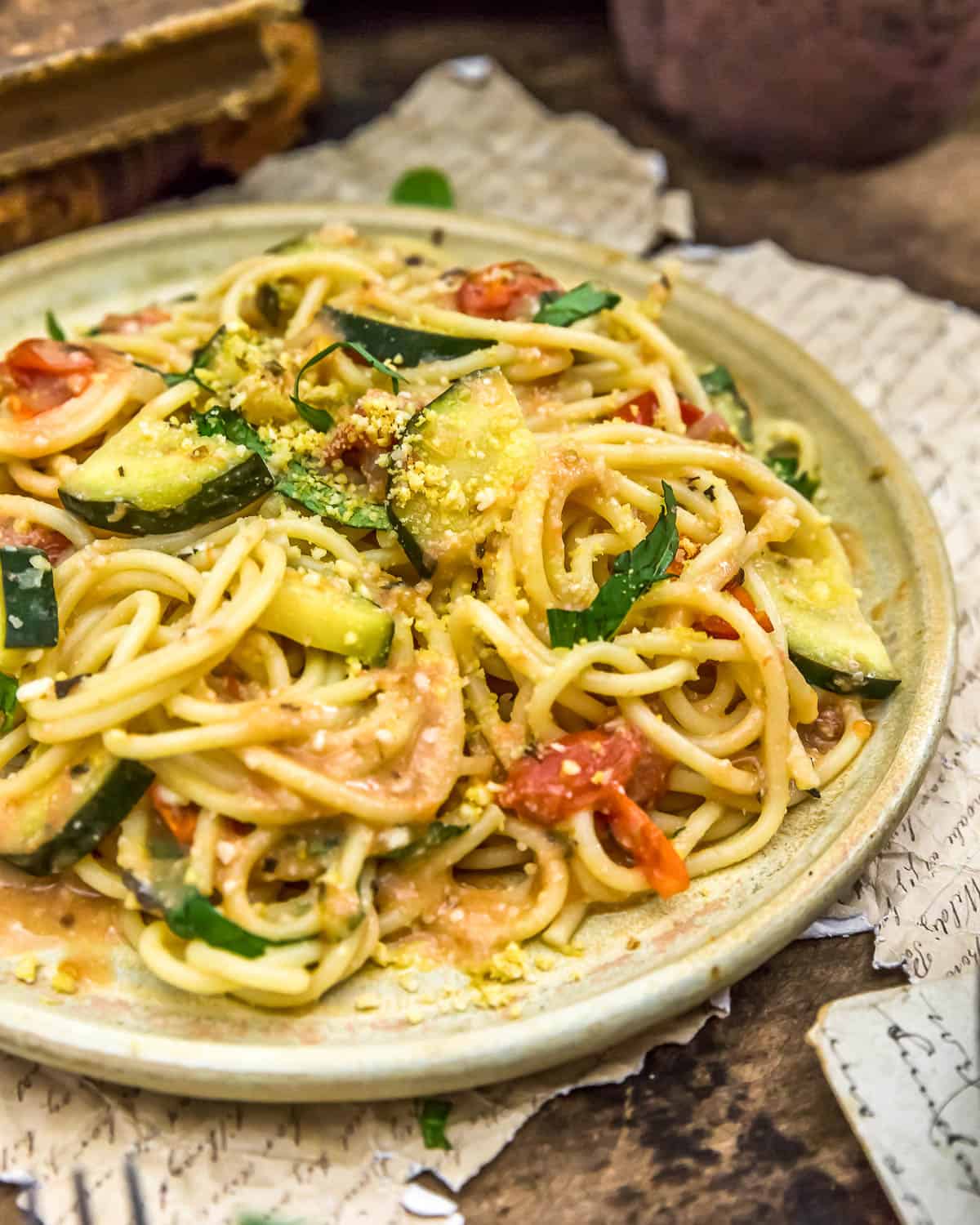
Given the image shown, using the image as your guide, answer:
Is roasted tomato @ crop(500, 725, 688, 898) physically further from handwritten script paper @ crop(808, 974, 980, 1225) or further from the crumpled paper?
the crumpled paper

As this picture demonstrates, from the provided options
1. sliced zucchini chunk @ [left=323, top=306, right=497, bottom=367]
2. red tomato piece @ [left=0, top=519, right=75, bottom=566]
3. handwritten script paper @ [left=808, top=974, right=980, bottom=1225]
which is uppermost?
sliced zucchini chunk @ [left=323, top=306, right=497, bottom=367]

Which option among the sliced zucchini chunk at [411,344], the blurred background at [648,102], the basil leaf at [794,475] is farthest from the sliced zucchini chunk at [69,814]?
the blurred background at [648,102]

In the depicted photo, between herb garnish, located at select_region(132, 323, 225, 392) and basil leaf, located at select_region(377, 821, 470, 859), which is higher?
herb garnish, located at select_region(132, 323, 225, 392)

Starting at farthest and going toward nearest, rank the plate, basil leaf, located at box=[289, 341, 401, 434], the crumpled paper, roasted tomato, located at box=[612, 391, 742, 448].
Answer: the crumpled paper
roasted tomato, located at box=[612, 391, 742, 448]
basil leaf, located at box=[289, 341, 401, 434]
the plate

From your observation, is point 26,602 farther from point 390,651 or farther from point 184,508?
point 390,651

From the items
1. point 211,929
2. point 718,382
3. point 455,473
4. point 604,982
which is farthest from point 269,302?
point 604,982

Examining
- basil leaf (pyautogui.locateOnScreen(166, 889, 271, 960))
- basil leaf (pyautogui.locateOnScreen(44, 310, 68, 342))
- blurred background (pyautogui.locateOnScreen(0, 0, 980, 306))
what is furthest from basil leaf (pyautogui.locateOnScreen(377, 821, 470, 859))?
blurred background (pyautogui.locateOnScreen(0, 0, 980, 306))

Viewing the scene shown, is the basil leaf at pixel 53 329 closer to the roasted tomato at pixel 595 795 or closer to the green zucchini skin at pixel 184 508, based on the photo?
the green zucchini skin at pixel 184 508
